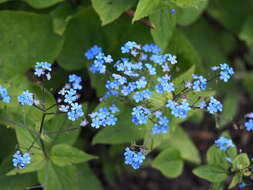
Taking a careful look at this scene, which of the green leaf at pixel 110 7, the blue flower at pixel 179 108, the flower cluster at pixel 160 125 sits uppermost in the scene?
the green leaf at pixel 110 7

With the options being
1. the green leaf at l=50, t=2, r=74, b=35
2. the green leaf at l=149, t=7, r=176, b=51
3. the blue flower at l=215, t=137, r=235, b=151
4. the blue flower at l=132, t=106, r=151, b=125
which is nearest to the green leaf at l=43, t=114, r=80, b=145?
the blue flower at l=132, t=106, r=151, b=125

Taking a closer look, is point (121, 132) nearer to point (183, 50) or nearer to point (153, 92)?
point (153, 92)

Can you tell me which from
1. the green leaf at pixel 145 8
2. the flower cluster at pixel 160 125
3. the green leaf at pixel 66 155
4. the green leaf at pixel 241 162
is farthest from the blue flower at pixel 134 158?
the green leaf at pixel 145 8

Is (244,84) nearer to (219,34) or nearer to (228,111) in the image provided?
(228,111)

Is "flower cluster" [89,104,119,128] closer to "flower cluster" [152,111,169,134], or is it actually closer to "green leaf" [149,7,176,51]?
"flower cluster" [152,111,169,134]

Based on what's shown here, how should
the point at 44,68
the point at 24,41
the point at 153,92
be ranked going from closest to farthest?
1. the point at 44,68
2. the point at 153,92
3. the point at 24,41

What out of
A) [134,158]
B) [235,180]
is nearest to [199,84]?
[134,158]

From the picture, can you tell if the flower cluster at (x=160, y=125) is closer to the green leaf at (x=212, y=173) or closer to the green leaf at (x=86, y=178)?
the green leaf at (x=212, y=173)
